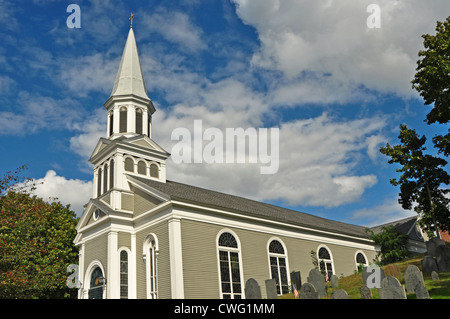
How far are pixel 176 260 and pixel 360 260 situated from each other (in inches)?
808

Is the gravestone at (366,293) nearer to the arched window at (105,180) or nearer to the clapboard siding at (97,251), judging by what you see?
the clapboard siding at (97,251)

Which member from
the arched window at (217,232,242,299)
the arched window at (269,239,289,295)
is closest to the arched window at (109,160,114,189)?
the arched window at (217,232,242,299)

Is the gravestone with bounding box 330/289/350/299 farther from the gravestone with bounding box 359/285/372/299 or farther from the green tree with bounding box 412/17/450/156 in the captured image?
the green tree with bounding box 412/17/450/156

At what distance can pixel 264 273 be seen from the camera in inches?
1076

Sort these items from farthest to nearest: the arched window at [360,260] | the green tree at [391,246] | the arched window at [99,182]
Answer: the green tree at [391,246] → the arched window at [360,260] → the arched window at [99,182]

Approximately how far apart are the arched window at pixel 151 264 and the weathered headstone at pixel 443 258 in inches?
625

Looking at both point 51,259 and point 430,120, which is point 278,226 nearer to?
point 430,120

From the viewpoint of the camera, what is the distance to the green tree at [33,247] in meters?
25.6

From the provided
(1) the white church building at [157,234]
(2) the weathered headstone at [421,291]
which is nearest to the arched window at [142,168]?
(1) the white church building at [157,234]

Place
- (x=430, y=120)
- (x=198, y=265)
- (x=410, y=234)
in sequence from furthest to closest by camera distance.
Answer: (x=410, y=234)
(x=430, y=120)
(x=198, y=265)

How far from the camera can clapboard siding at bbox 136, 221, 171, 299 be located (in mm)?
23031

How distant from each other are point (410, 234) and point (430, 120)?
2158cm

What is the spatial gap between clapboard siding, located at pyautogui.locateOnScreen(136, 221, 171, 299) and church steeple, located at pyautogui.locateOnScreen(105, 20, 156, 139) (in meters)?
8.79
